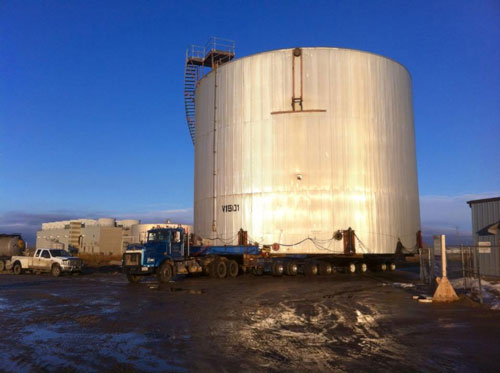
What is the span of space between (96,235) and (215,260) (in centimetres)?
6041

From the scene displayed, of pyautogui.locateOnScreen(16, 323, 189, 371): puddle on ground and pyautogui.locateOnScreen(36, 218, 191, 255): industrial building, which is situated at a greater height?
pyautogui.locateOnScreen(36, 218, 191, 255): industrial building

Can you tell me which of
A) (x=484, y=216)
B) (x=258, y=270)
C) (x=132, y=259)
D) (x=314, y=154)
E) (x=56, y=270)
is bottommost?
(x=56, y=270)

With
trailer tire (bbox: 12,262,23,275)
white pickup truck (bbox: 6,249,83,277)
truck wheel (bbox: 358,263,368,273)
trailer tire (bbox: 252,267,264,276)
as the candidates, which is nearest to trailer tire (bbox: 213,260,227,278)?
trailer tire (bbox: 252,267,264,276)

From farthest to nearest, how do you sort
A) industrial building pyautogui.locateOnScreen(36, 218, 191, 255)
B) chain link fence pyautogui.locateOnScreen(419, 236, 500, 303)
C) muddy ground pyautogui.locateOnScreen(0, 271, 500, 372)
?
industrial building pyautogui.locateOnScreen(36, 218, 191, 255), chain link fence pyautogui.locateOnScreen(419, 236, 500, 303), muddy ground pyautogui.locateOnScreen(0, 271, 500, 372)

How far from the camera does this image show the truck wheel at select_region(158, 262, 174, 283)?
80.1ft

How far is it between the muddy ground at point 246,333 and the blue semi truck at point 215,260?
600cm

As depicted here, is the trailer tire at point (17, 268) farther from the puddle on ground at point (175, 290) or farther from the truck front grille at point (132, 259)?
the puddle on ground at point (175, 290)

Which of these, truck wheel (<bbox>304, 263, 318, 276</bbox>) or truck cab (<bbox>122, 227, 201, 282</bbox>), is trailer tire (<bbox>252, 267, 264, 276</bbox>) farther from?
truck cab (<bbox>122, 227, 201, 282</bbox>)

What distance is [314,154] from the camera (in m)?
29.6

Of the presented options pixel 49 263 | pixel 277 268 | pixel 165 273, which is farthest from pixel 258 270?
pixel 49 263

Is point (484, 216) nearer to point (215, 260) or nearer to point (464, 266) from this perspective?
point (464, 266)

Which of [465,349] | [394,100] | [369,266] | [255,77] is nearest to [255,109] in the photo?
[255,77]

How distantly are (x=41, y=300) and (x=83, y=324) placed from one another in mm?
6505

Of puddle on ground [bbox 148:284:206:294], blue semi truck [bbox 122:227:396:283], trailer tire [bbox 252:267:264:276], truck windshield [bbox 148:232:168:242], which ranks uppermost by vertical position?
truck windshield [bbox 148:232:168:242]
